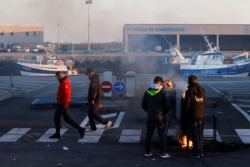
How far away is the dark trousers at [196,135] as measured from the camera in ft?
38.8

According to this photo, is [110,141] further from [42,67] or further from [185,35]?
[185,35]

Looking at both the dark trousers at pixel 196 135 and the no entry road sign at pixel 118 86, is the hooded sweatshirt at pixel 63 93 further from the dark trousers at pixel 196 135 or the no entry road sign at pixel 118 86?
the no entry road sign at pixel 118 86

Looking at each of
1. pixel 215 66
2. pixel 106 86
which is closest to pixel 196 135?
pixel 106 86

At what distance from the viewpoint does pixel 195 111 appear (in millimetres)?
11867

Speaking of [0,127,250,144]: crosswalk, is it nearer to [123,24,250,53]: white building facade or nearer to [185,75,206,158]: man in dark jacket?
[185,75,206,158]: man in dark jacket

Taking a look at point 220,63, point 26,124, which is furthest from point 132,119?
point 220,63

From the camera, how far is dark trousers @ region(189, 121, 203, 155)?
1184 centimetres

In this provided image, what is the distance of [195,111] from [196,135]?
505 mm

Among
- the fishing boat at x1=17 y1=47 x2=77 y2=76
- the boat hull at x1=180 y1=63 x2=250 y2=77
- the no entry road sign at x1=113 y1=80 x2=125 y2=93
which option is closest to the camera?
the no entry road sign at x1=113 y1=80 x2=125 y2=93

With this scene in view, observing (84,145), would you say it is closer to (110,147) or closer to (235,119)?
(110,147)

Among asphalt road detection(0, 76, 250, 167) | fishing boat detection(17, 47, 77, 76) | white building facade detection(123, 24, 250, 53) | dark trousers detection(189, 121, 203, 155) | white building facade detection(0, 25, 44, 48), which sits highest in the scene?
white building facade detection(0, 25, 44, 48)

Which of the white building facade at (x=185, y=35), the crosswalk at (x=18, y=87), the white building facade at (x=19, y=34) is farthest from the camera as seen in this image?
the white building facade at (x=19, y=34)

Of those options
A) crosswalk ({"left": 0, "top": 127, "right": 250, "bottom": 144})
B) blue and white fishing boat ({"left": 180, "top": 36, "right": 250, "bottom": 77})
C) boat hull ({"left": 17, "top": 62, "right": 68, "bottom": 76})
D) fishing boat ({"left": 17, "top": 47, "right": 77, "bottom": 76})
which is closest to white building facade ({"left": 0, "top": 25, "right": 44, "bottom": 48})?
fishing boat ({"left": 17, "top": 47, "right": 77, "bottom": 76})

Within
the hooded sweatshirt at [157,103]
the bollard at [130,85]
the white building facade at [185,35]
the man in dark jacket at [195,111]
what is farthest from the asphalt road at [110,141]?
the white building facade at [185,35]
